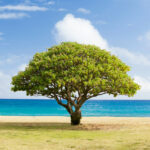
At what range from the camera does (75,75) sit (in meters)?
24.9

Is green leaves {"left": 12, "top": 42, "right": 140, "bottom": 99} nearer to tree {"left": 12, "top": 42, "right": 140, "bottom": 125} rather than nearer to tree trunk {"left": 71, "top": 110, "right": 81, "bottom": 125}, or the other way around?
tree {"left": 12, "top": 42, "right": 140, "bottom": 125}

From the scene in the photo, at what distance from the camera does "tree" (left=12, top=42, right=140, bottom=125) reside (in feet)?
82.6

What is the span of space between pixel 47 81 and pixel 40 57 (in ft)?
10.4

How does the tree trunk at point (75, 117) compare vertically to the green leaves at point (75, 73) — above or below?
below

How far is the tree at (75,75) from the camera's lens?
991 inches

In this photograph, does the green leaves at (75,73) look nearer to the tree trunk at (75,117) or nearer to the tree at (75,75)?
the tree at (75,75)

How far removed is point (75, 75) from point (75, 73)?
229 millimetres

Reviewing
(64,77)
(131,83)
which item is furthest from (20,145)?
(131,83)

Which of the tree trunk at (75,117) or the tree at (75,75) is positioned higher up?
the tree at (75,75)

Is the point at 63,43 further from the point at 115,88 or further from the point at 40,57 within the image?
the point at 115,88

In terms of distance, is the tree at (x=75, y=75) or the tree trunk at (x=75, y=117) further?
the tree trunk at (x=75, y=117)

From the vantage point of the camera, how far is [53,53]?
2730 centimetres

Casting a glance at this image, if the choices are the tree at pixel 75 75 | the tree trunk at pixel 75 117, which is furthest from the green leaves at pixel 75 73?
the tree trunk at pixel 75 117

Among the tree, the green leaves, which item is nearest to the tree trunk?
the tree
